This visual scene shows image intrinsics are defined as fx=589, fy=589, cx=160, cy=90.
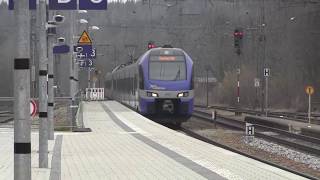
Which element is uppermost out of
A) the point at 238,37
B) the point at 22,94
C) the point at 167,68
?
the point at 238,37

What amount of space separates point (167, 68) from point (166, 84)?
998 mm

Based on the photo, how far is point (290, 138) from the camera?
23.5 metres

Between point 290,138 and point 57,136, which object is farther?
point 290,138

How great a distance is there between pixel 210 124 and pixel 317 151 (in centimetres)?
1533

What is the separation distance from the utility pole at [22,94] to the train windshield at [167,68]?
2242 cm

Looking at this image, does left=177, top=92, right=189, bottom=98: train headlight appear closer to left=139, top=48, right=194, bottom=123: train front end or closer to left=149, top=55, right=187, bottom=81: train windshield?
left=139, top=48, right=194, bottom=123: train front end

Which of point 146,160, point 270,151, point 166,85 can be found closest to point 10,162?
point 146,160

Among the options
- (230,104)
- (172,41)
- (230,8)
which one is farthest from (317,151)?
(230,104)

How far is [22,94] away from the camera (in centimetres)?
582

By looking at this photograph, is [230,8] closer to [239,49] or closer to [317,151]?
[239,49]

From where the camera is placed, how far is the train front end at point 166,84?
92.0 ft

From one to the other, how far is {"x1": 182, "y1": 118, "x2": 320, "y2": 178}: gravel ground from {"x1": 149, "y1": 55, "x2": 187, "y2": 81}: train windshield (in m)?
3.14

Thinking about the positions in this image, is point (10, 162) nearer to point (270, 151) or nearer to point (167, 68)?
point (270, 151)

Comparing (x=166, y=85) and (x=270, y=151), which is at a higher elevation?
(x=166, y=85)
